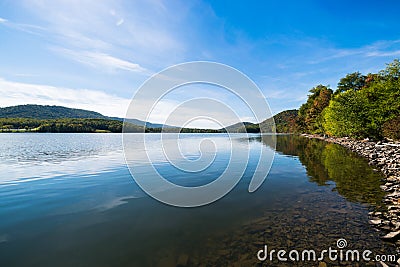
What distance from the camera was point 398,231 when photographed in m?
7.33

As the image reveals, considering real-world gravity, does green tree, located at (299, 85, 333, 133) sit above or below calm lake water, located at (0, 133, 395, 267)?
above

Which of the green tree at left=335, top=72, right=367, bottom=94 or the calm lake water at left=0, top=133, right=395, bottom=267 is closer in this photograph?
the calm lake water at left=0, top=133, right=395, bottom=267

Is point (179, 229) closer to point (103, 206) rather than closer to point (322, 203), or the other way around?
point (103, 206)

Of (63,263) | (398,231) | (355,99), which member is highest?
(355,99)

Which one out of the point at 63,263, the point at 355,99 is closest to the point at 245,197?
the point at 63,263

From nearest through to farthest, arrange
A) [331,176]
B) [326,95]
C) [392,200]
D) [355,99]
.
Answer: [392,200] → [331,176] → [355,99] → [326,95]

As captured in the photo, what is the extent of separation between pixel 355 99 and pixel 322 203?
157 feet

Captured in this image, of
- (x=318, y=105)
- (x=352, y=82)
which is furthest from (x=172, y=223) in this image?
(x=352, y=82)

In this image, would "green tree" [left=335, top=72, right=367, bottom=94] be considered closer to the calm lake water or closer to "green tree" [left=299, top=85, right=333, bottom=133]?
"green tree" [left=299, top=85, right=333, bottom=133]

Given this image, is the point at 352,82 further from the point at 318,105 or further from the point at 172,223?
the point at 172,223

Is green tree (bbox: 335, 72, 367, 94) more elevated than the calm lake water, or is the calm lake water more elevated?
green tree (bbox: 335, 72, 367, 94)

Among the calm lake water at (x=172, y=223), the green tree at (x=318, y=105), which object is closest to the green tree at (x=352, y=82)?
the green tree at (x=318, y=105)

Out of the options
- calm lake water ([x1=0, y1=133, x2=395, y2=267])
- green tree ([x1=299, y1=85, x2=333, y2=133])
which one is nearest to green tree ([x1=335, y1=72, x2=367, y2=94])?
green tree ([x1=299, y1=85, x2=333, y2=133])

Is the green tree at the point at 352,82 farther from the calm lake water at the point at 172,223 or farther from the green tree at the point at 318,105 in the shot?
the calm lake water at the point at 172,223
